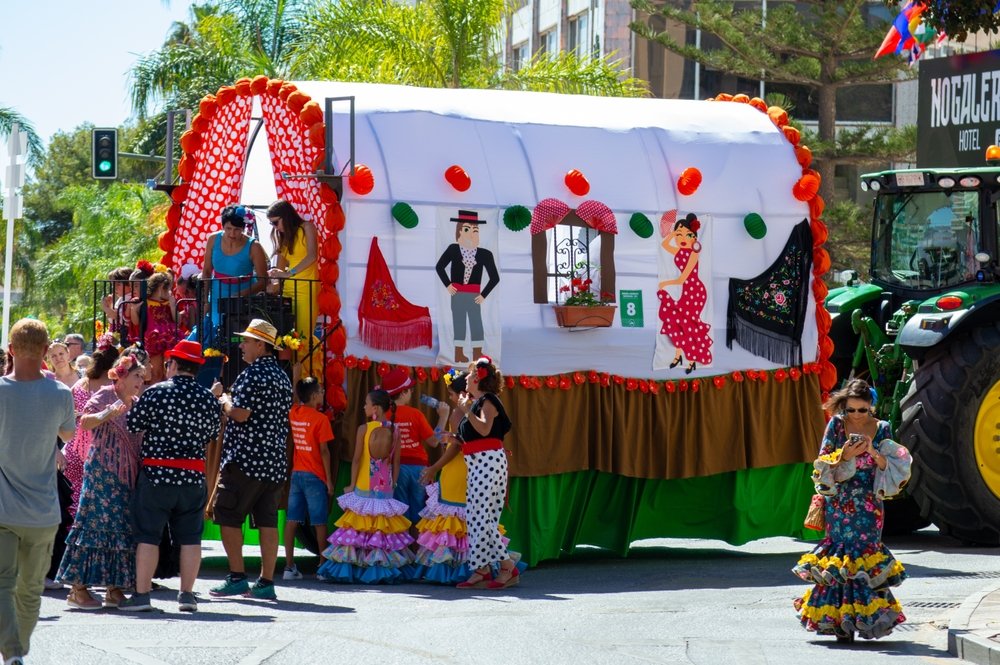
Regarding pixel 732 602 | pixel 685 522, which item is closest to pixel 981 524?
pixel 685 522

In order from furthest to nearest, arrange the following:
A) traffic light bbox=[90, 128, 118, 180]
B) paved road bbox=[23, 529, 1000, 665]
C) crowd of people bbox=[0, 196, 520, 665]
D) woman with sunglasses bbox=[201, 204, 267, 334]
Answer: traffic light bbox=[90, 128, 118, 180] → woman with sunglasses bbox=[201, 204, 267, 334] → paved road bbox=[23, 529, 1000, 665] → crowd of people bbox=[0, 196, 520, 665]

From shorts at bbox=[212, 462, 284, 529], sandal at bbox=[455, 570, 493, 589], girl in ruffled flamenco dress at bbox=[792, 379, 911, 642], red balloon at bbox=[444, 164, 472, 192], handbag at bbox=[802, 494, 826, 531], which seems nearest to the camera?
girl in ruffled flamenco dress at bbox=[792, 379, 911, 642]

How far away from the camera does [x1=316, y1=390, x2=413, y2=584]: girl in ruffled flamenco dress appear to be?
1238cm

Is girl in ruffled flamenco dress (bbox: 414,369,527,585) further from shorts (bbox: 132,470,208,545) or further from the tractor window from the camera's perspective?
the tractor window

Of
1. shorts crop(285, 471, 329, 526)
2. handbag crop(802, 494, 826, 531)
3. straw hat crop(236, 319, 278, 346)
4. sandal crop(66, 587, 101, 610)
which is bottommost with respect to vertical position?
sandal crop(66, 587, 101, 610)

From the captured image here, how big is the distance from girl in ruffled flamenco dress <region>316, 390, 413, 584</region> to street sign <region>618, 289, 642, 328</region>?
251 cm

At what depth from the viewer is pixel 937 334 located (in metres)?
13.8

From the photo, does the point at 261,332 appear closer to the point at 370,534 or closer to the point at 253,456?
the point at 253,456

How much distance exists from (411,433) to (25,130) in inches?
1095

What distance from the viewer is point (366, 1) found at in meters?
27.3

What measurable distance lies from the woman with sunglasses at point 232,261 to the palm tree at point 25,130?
26217 mm

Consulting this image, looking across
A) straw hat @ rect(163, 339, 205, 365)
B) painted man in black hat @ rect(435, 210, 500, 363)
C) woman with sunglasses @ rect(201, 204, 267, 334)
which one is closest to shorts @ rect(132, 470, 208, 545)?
straw hat @ rect(163, 339, 205, 365)

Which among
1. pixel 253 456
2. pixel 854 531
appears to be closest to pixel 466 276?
pixel 253 456

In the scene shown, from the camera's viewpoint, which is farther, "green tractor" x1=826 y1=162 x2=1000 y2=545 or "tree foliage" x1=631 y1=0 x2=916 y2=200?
"tree foliage" x1=631 y1=0 x2=916 y2=200
